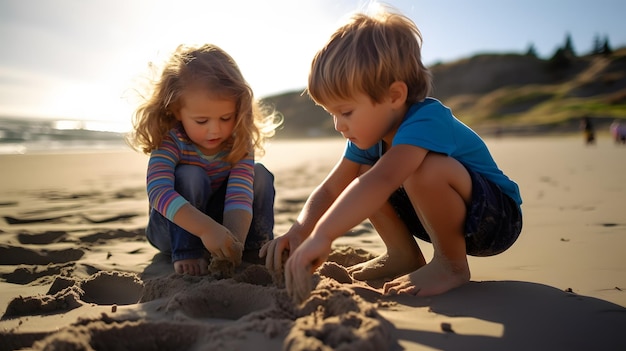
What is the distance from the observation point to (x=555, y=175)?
633cm

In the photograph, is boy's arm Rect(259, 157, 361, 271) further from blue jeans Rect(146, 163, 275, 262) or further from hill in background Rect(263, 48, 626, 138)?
hill in background Rect(263, 48, 626, 138)

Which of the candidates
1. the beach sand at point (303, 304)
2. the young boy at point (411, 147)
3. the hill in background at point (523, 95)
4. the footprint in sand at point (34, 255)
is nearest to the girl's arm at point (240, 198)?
the beach sand at point (303, 304)

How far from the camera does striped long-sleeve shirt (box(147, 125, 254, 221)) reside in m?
2.23

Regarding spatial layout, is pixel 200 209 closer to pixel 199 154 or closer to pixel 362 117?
pixel 199 154

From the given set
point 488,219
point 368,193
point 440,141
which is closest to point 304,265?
point 368,193

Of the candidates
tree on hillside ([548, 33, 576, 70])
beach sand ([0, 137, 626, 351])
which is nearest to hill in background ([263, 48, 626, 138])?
tree on hillside ([548, 33, 576, 70])

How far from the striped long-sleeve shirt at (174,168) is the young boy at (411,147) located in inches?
20.6

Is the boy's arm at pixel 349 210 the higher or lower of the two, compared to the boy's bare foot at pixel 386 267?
higher

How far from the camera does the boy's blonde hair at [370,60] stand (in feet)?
5.88

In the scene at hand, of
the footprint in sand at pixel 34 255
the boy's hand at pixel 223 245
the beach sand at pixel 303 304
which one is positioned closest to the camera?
the beach sand at pixel 303 304

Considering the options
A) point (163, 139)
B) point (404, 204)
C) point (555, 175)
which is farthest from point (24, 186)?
point (555, 175)

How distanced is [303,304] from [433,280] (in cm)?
61

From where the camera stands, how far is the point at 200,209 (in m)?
2.46

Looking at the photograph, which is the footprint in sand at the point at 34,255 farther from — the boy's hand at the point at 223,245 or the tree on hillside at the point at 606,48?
the tree on hillside at the point at 606,48
